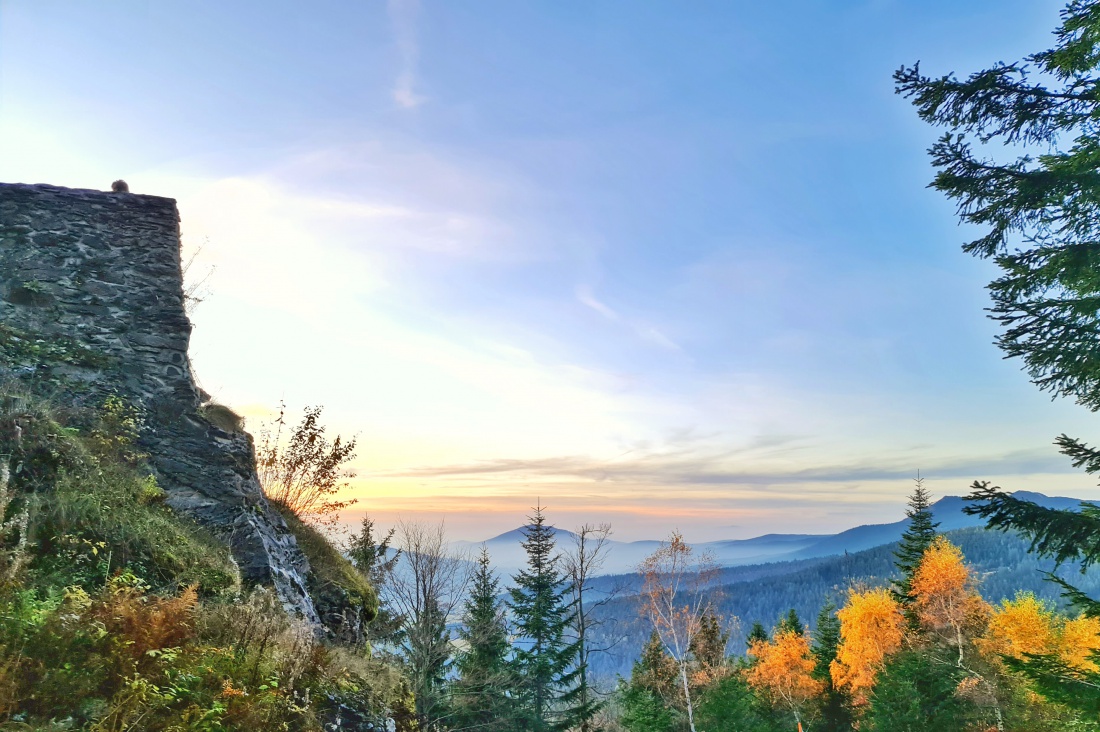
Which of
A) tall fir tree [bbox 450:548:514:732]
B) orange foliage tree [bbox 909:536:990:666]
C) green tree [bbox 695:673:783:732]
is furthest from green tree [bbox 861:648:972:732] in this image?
tall fir tree [bbox 450:548:514:732]

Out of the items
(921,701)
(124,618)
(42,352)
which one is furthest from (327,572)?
(921,701)

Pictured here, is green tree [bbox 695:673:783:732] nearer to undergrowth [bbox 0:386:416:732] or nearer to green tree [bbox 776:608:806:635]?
green tree [bbox 776:608:806:635]

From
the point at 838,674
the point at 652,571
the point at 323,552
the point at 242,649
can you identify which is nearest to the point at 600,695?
the point at 652,571

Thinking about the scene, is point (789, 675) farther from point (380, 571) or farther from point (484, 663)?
point (380, 571)

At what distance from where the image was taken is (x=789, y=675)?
35156 millimetres

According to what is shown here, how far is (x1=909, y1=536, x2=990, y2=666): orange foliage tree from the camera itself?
1072 inches

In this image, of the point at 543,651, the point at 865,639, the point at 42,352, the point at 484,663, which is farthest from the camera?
the point at 865,639

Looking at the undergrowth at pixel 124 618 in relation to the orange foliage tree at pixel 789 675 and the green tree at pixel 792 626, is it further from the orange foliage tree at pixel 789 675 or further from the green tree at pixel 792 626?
the green tree at pixel 792 626

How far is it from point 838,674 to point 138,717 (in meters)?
39.4

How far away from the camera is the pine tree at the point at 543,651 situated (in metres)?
24.6

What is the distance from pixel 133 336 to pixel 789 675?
131 feet

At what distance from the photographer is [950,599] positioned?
27625 millimetres

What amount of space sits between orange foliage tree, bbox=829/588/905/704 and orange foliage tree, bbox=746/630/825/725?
1.89 metres

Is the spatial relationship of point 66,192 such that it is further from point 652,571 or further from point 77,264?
point 652,571
